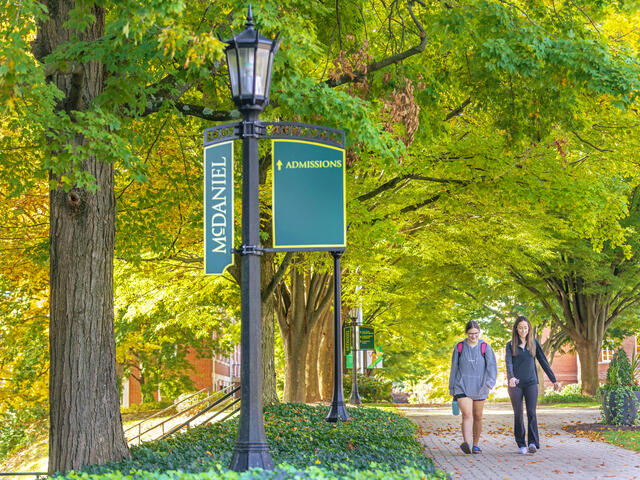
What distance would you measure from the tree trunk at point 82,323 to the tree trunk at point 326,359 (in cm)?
2053

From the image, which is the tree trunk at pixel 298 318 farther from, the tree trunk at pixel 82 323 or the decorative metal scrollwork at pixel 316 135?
the decorative metal scrollwork at pixel 316 135

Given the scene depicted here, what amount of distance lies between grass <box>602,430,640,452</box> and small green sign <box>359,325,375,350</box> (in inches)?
541

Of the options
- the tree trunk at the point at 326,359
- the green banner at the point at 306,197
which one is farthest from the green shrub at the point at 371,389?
the green banner at the point at 306,197

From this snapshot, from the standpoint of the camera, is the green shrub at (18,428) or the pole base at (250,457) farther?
the green shrub at (18,428)

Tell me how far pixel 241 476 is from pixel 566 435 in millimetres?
11269

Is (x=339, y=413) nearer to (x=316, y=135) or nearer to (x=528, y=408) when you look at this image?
(x=528, y=408)

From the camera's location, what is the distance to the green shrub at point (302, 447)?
27.7ft

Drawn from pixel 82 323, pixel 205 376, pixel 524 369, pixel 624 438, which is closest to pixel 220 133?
pixel 82 323

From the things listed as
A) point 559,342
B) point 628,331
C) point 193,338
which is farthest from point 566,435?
point 559,342

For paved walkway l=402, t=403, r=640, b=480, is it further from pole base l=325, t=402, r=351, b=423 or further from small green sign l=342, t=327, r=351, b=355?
small green sign l=342, t=327, r=351, b=355

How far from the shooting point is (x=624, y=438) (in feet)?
48.2

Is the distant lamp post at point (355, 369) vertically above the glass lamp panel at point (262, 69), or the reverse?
the glass lamp panel at point (262, 69)

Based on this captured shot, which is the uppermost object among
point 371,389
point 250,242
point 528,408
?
point 250,242

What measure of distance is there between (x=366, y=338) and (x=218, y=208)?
22.4 meters
